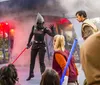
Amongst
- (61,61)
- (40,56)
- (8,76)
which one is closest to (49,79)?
(8,76)

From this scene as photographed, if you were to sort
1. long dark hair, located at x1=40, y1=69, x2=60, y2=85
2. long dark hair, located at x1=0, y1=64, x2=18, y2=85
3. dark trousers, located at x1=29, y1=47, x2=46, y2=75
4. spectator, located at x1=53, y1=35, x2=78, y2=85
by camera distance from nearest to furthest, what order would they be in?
long dark hair, located at x1=40, y1=69, x2=60, y2=85 < long dark hair, located at x1=0, y1=64, x2=18, y2=85 < spectator, located at x1=53, y1=35, x2=78, y2=85 < dark trousers, located at x1=29, y1=47, x2=46, y2=75

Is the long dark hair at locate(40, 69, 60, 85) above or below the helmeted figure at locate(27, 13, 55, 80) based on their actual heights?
below

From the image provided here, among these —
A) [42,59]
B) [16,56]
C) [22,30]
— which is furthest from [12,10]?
[42,59]

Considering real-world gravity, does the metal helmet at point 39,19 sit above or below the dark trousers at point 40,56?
above

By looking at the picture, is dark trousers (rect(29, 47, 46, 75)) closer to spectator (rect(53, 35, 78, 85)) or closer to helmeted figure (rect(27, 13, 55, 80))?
helmeted figure (rect(27, 13, 55, 80))

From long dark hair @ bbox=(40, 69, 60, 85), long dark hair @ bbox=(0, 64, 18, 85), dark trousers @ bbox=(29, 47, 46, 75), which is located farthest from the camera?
dark trousers @ bbox=(29, 47, 46, 75)

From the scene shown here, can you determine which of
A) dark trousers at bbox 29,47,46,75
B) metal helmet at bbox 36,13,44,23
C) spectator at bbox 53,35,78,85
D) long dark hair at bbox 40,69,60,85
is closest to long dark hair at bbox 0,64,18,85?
long dark hair at bbox 40,69,60,85

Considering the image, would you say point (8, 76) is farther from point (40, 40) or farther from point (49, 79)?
point (40, 40)

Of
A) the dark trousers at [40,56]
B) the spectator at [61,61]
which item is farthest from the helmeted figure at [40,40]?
the spectator at [61,61]

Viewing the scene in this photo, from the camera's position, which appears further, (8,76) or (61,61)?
(61,61)

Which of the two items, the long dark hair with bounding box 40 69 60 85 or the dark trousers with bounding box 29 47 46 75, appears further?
the dark trousers with bounding box 29 47 46 75

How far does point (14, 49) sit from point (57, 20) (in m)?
1.07

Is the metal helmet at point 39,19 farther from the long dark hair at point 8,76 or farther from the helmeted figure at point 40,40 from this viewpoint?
the long dark hair at point 8,76

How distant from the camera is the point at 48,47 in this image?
5.91 meters
